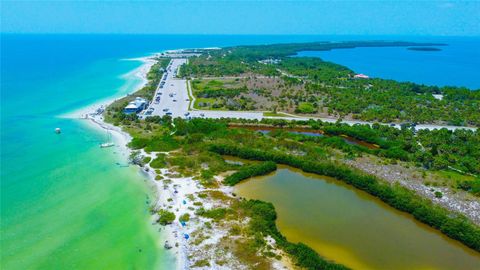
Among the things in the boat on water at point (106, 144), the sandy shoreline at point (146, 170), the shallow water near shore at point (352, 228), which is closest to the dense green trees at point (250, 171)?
the shallow water near shore at point (352, 228)

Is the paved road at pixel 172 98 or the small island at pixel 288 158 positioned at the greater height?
the paved road at pixel 172 98

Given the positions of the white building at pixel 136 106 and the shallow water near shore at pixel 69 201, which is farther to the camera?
the white building at pixel 136 106

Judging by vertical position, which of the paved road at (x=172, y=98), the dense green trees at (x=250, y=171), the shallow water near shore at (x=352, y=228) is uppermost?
the paved road at (x=172, y=98)

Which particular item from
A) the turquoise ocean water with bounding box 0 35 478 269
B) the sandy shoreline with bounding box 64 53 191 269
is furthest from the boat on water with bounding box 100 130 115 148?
the turquoise ocean water with bounding box 0 35 478 269

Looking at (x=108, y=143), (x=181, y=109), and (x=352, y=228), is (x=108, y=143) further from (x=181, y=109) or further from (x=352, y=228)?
(x=352, y=228)

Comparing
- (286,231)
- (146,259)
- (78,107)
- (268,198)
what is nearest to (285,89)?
(78,107)

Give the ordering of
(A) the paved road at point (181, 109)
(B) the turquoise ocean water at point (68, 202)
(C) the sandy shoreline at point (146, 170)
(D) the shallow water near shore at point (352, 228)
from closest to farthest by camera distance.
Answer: (B) the turquoise ocean water at point (68, 202) → (C) the sandy shoreline at point (146, 170) → (D) the shallow water near shore at point (352, 228) → (A) the paved road at point (181, 109)

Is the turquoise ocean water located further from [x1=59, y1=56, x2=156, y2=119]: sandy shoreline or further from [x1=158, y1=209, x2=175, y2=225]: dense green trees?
[x1=59, y1=56, x2=156, y2=119]: sandy shoreline

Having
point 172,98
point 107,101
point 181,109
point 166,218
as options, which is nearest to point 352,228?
point 166,218

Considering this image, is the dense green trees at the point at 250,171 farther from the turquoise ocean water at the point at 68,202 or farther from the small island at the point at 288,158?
the turquoise ocean water at the point at 68,202
